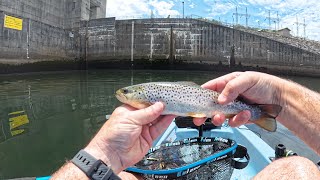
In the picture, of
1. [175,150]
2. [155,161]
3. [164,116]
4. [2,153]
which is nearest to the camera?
[164,116]

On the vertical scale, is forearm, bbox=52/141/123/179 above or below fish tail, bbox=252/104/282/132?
below

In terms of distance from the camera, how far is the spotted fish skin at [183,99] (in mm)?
2369

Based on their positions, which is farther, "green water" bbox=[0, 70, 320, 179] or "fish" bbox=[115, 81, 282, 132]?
"green water" bbox=[0, 70, 320, 179]

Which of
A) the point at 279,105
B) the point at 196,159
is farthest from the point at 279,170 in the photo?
the point at 196,159

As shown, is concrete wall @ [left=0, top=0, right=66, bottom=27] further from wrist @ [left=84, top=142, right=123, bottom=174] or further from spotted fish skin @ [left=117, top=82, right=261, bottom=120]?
wrist @ [left=84, top=142, right=123, bottom=174]

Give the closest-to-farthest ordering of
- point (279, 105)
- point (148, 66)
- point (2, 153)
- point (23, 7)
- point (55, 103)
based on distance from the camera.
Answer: point (279, 105), point (2, 153), point (55, 103), point (23, 7), point (148, 66)

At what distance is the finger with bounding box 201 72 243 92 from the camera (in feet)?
8.72

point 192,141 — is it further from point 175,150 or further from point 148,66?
point 148,66

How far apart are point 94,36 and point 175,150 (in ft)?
107

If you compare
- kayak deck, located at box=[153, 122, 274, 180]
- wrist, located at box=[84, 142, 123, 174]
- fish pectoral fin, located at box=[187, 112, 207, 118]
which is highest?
fish pectoral fin, located at box=[187, 112, 207, 118]

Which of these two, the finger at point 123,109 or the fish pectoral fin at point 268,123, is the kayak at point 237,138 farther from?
the finger at point 123,109

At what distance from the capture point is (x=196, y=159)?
126 inches

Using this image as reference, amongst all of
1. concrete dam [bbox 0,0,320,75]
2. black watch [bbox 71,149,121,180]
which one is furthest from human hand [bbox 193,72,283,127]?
concrete dam [bbox 0,0,320,75]

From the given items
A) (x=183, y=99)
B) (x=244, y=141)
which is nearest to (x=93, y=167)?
(x=183, y=99)
